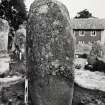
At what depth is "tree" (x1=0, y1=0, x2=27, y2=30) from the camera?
36031mm

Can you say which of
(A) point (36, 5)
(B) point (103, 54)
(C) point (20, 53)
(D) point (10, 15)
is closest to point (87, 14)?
(D) point (10, 15)

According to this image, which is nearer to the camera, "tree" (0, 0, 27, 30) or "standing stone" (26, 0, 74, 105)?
"standing stone" (26, 0, 74, 105)

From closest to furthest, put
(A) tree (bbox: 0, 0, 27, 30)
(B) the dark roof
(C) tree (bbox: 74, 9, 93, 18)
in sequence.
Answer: (A) tree (bbox: 0, 0, 27, 30), (B) the dark roof, (C) tree (bbox: 74, 9, 93, 18)

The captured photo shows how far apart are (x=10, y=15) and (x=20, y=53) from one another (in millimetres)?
25778

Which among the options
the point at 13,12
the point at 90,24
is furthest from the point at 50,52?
the point at 90,24

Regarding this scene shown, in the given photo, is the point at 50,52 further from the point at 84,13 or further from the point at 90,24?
the point at 84,13

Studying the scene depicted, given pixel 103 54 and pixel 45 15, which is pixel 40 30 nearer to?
pixel 45 15

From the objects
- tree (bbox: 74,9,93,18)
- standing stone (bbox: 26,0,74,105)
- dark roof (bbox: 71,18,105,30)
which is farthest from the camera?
tree (bbox: 74,9,93,18)

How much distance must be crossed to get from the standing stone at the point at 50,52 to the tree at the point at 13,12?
31623 millimetres

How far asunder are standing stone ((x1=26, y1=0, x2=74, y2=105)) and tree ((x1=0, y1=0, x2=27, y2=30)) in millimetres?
31623

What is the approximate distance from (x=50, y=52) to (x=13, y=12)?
33370 mm

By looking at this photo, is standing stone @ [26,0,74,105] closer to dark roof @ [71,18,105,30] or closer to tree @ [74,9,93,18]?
dark roof @ [71,18,105,30]

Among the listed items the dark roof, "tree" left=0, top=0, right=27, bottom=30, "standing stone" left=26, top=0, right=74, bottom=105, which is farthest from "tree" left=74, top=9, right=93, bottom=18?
"standing stone" left=26, top=0, right=74, bottom=105

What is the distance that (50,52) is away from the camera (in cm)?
454
